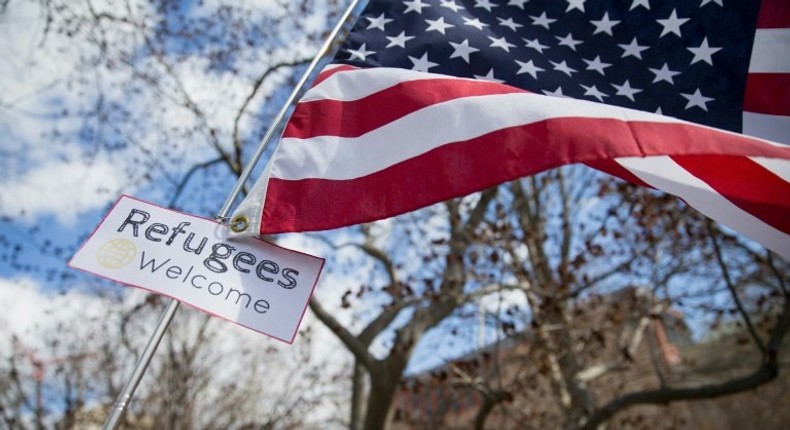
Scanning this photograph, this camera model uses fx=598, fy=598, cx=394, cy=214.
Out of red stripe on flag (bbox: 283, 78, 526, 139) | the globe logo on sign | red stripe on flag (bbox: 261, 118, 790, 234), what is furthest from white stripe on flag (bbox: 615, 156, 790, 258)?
the globe logo on sign

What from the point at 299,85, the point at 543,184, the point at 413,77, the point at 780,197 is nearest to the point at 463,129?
the point at 413,77

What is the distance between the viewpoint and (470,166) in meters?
2.96

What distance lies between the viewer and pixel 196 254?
8.94 feet

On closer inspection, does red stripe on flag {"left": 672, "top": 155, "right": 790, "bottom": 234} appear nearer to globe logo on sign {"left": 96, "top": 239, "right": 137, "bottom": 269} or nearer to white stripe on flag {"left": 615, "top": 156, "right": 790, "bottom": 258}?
white stripe on flag {"left": 615, "top": 156, "right": 790, "bottom": 258}

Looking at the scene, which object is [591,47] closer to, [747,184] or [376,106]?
[747,184]

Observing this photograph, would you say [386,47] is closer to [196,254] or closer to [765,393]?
[196,254]

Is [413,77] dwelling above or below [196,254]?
above

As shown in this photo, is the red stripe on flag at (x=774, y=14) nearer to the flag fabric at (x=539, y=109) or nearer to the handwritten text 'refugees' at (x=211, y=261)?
the flag fabric at (x=539, y=109)

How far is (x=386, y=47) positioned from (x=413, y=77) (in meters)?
0.65

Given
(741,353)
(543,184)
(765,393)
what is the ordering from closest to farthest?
(543,184), (741,353), (765,393)

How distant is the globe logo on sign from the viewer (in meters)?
2.61

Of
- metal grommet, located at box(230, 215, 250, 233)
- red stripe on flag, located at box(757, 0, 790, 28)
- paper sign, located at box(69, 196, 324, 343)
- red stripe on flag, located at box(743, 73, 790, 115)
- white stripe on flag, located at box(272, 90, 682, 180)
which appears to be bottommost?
paper sign, located at box(69, 196, 324, 343)

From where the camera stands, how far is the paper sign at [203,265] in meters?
2.56

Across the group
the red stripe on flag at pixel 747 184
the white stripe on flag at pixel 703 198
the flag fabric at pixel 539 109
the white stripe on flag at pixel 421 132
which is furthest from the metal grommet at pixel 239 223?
the red stripe on flag at pixel 747 184
